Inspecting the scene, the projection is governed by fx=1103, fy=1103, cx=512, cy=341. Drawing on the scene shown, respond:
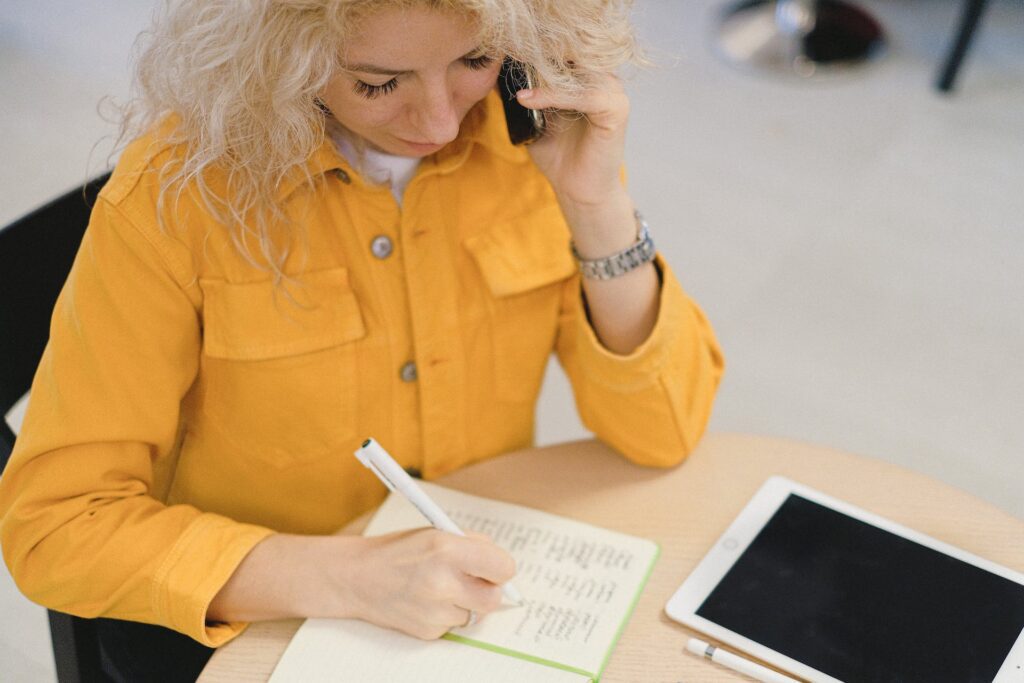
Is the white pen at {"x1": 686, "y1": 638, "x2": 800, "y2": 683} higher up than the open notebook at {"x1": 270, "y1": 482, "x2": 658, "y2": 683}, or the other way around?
the white pen at {"x1": 686, "y1": 638, "x2": 800, "y2": 683}

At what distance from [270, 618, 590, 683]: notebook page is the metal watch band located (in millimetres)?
454

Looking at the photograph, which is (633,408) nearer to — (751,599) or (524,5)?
(751,599)

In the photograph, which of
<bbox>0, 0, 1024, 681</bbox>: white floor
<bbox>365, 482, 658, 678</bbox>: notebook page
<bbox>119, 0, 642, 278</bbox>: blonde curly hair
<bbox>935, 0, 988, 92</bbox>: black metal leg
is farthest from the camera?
<bbox>935, 0, 988, 92</bbox>: black metal leg

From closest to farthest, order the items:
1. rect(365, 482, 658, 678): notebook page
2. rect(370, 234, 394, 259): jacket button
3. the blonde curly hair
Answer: the blonde curly hair → rect(365, 482, 658, 678): notebook page → rect(370, 234, 394, 259): jacket button

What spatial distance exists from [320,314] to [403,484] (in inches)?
9.8

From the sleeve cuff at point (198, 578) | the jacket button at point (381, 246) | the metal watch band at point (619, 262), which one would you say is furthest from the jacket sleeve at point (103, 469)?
the metal watch band at point (619, 262)

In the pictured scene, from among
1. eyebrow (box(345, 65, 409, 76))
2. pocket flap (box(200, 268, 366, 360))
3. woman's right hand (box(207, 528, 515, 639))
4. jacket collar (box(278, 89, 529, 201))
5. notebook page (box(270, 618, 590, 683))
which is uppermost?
eyebrow (box(345, 65, 409, 76))

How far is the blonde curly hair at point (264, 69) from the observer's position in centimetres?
102

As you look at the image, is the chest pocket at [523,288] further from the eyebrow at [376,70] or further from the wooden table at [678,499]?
the eyebrow at [376,70]

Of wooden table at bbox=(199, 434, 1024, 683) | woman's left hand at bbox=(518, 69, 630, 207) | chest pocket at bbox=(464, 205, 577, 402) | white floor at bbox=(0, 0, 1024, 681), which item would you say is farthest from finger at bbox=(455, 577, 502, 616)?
white floor at bbox=(0, 0, 1024, 681)

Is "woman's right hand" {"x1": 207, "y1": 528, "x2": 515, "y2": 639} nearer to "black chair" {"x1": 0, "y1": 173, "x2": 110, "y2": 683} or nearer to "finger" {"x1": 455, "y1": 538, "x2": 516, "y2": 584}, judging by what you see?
"finger" {"x1": 455, "y1": 538, "x2": 516, "y2": 584}

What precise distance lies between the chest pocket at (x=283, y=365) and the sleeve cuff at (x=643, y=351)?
0.92ft

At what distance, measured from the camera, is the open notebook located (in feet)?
3.57

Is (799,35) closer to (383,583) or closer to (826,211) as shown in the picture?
(826,211)
